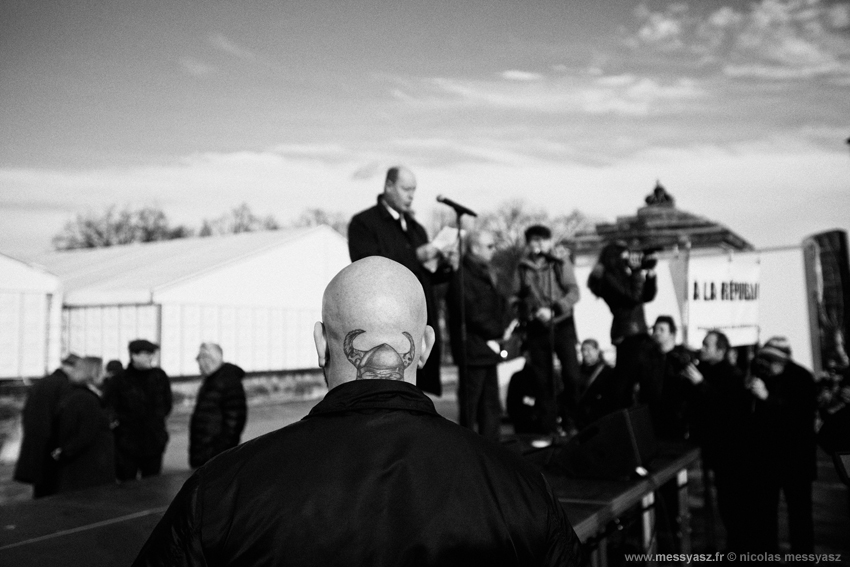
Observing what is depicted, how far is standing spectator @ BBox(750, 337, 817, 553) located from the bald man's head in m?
4.57

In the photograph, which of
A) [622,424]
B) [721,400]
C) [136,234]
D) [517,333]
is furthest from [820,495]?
[136,234]

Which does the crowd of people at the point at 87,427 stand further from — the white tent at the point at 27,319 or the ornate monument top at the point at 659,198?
the ornate monument top at the point at 659,198

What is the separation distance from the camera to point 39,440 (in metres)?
6.01

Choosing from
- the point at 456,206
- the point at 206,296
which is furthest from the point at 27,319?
the point at 456,206

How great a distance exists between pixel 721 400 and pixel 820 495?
3189 millimetres

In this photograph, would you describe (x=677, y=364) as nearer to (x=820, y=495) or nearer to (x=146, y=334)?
(x=820, y=495)

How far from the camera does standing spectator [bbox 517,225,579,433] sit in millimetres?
6137

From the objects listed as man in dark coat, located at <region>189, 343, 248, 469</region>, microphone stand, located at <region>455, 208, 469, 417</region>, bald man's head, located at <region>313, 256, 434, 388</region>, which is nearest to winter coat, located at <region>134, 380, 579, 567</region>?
bald man's head, located at <region>313, 256, 434, 388</region>

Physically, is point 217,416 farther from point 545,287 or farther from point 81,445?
point 545,287

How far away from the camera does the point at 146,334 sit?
62.7 feet

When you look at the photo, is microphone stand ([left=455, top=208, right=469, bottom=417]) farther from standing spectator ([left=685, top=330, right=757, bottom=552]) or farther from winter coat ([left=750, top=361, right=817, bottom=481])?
winter coat ([left=750, top=361, right=817, bottom=481])

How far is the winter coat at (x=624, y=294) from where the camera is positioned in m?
6.56

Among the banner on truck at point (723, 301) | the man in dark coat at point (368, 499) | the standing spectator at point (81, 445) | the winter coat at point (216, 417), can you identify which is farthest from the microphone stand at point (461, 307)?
the banner on truck at point (723, 301)

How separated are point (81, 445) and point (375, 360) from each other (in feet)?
16.7
